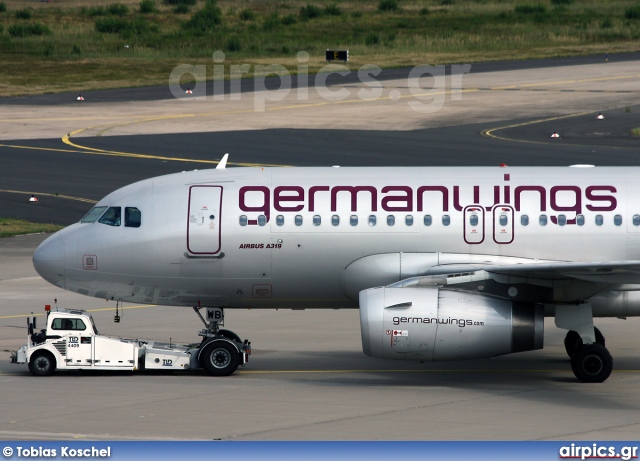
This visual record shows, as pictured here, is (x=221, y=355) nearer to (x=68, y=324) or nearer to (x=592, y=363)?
(x=68, y=324)

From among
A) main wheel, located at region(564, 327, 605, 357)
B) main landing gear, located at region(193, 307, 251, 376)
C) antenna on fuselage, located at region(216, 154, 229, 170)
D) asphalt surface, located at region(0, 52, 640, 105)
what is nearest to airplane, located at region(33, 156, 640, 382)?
main landing gear, located at region(193, 307, 251, 376)

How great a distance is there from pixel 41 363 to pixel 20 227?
23.4 metres

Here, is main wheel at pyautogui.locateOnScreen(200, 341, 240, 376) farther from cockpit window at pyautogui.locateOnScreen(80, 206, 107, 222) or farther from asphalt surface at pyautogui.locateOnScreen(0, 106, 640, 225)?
asphalt surface at pyautogui.locateOnScreen(0, 106, 640, 225)

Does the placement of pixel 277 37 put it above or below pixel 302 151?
above

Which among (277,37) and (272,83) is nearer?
(272,83)

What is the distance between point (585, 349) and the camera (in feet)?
84.3

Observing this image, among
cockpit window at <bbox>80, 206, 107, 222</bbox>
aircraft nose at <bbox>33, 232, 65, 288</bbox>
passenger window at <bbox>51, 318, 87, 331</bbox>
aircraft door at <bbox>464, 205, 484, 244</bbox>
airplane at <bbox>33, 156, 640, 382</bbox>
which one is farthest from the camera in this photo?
cockpit window at <bbox>80, 206, 107, 222</bbox>

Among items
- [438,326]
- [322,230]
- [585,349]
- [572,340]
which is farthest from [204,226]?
[572,340]

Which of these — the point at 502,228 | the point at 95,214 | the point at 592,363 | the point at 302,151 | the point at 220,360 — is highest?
the point at 302,151

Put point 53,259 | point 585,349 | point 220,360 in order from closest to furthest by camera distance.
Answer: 1. point 585,349
2. point 220,360
3. point 53,259

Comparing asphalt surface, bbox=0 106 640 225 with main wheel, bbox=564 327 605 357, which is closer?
main wheel, bbox=564 327 605 357
